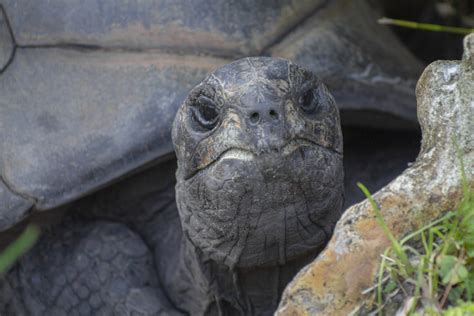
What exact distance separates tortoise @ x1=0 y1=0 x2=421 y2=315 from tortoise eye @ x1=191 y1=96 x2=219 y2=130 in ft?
0.98

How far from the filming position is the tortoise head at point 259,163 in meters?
2.31

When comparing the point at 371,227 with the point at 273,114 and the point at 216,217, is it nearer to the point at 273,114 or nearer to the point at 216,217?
the point at 273,114

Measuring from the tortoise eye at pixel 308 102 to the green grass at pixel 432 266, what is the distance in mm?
504

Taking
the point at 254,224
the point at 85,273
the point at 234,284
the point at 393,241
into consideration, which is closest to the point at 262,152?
the point at 254,224

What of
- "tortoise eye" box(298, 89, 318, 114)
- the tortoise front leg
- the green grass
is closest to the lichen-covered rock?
the green grass

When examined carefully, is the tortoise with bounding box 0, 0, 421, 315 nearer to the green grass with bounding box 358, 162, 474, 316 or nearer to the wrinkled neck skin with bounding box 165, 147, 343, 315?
the wrinkled neck skin with bounding box 165, 147, 343, 315

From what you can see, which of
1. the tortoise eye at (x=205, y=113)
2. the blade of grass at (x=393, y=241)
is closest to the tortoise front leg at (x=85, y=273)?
the tortoise eye at (x=205, y=113)

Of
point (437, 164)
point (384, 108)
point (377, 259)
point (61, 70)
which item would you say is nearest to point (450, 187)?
point (437, 164)

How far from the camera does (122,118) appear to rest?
2.98 m

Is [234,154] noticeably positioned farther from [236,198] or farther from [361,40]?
[361,40]

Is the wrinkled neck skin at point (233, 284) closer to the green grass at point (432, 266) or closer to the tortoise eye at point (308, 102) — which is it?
the tortoise eye at point (308, 102)

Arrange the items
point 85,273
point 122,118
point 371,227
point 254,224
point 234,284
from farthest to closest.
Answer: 1. point 85,273
2. point 122,118
3. point 234,284
4. point 254,224
5. point 371,227

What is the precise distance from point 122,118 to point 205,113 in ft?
1.81

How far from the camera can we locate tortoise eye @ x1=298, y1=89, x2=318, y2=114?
8.10 feet
